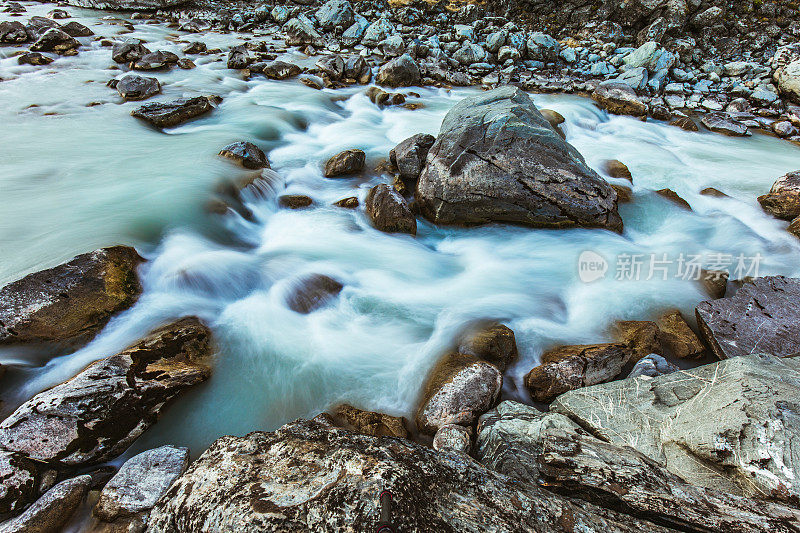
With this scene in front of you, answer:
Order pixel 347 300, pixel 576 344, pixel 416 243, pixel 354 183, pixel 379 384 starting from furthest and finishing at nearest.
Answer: pixel 354 183 → pixel 416 243 → pixel 347 300 → pixel 576 344 → pixel 379 384

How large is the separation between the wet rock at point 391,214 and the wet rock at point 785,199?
21.9ft

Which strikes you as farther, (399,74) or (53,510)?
(399,74)

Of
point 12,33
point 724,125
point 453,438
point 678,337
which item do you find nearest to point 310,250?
point 453,438

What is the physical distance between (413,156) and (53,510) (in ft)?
22.3

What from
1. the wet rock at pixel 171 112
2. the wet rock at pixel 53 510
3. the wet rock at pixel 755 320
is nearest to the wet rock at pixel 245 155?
the wet rock at pixel 171 112

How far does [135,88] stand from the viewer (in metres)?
11.6

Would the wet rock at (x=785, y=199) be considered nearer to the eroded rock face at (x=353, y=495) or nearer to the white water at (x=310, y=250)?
the white water at (x=310, y=250)

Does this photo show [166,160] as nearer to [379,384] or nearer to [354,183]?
[354,183]

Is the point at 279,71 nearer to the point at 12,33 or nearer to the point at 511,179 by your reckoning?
the point at 12,33

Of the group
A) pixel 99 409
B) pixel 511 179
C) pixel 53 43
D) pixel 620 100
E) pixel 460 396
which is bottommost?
pixel 99 409

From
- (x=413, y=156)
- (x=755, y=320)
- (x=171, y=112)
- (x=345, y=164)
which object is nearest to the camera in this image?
(x=755, y=320)

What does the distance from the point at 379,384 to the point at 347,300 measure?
4.92 ft

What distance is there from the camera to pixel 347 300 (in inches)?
224

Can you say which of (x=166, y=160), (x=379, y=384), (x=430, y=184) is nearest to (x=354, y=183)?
(x=430, y=184)
